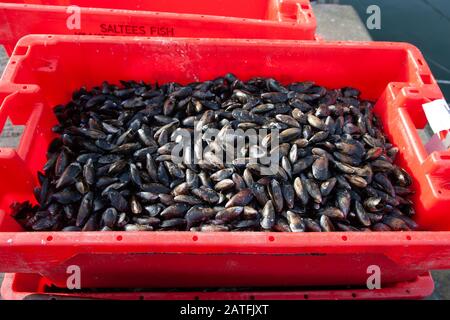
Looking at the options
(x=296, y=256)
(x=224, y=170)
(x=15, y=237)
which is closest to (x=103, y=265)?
(x=15, y=237)

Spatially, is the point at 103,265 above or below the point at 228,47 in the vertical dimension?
below

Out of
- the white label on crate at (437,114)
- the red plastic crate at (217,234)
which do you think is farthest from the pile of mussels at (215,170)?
the white label on crate at (437,114)

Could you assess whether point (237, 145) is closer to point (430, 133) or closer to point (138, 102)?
point (138, 102)

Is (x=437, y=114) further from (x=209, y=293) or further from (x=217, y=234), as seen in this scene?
(x=209, y=293)

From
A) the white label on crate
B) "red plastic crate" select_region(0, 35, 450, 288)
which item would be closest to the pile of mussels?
"red plastic crate" select_region(0, 35, 450, 288)

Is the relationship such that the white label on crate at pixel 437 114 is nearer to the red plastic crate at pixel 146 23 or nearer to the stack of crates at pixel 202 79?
the stack of crates at pixel 202 79

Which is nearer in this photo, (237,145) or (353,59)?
(237,145)

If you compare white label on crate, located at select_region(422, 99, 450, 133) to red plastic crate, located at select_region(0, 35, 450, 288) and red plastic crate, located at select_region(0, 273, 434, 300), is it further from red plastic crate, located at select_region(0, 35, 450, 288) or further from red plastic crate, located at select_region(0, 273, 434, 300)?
red plastic crate, located at select_region(0, 273, 434, 300)

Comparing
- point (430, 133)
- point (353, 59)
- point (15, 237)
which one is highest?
point (353, 59)
